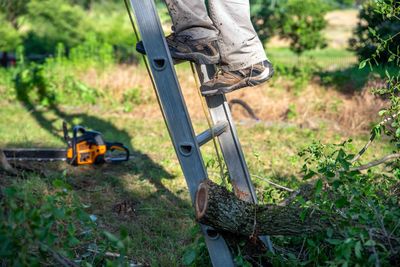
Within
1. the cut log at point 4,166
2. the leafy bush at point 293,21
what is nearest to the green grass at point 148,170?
the cut log at point 4,166

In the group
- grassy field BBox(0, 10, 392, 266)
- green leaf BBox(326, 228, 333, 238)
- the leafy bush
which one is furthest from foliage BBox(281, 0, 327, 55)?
green leaf BBox(326, 228, 333, 238)

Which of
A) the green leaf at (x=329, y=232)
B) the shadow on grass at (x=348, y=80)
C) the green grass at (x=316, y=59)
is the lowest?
the green grass at (x=316, y=59)

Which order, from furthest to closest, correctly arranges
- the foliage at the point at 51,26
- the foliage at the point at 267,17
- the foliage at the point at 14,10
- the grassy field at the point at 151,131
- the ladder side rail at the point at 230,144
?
the foliage at the point at 51,26
the foliage at the point at 14,10
the foliage at the point at 267,17
the grassy field at the point at 151,131
the ladder side rail at the point at 230,144

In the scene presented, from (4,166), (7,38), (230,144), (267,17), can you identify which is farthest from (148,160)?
(7,38)

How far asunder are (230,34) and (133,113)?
613cm

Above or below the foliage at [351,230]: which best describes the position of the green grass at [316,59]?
below

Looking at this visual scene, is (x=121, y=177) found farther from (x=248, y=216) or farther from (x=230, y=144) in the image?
(x=248, y=216)

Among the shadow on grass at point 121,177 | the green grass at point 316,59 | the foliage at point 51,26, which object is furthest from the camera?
the foliage at point 51,26

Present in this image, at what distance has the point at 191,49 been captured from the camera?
3.40 m

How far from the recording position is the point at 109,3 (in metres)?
24.5

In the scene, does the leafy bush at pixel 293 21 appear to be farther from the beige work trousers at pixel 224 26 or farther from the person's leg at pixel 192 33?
the person's leg at pixel 192 33

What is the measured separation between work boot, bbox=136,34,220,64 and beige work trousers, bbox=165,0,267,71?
3 cm

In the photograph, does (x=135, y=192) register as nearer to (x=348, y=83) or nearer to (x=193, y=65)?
(x=193, y=65)

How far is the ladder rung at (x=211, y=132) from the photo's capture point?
3.37 meters
